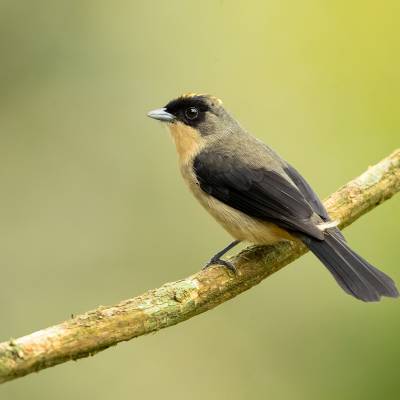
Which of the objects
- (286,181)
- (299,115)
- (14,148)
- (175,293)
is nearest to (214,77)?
(299,115)

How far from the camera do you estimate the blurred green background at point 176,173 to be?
6031 millimetres

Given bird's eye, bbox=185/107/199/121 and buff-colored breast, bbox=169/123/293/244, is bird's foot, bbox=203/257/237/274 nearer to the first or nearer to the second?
buff-colored breast, bbox=169/123/293/244

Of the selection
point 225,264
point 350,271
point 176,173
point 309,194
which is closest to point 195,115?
point 309,194

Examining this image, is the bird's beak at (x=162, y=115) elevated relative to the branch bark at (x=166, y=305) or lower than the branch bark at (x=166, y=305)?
elevated

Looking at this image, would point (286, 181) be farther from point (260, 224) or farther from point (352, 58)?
point (352, 58)

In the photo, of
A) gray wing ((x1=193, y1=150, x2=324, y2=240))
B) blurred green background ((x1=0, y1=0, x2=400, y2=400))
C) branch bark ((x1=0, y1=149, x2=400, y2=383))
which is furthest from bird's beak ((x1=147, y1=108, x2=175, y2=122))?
blurred green background ((x1=0, y1=0, x2=400, y2=400))

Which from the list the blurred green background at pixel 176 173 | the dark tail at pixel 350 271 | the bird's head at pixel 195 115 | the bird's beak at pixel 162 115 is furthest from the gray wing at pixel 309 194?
the blurred green background at pixel 176 173

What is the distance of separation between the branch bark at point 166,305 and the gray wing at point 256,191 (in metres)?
0.29

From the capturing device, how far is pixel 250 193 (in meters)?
4.83

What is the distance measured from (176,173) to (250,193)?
2.00 m

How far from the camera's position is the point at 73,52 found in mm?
7074

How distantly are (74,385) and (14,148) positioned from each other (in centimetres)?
217

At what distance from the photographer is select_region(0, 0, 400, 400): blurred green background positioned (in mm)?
6031

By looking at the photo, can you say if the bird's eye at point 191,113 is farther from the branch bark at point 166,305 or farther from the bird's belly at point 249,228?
the branch bark at point 166,305
